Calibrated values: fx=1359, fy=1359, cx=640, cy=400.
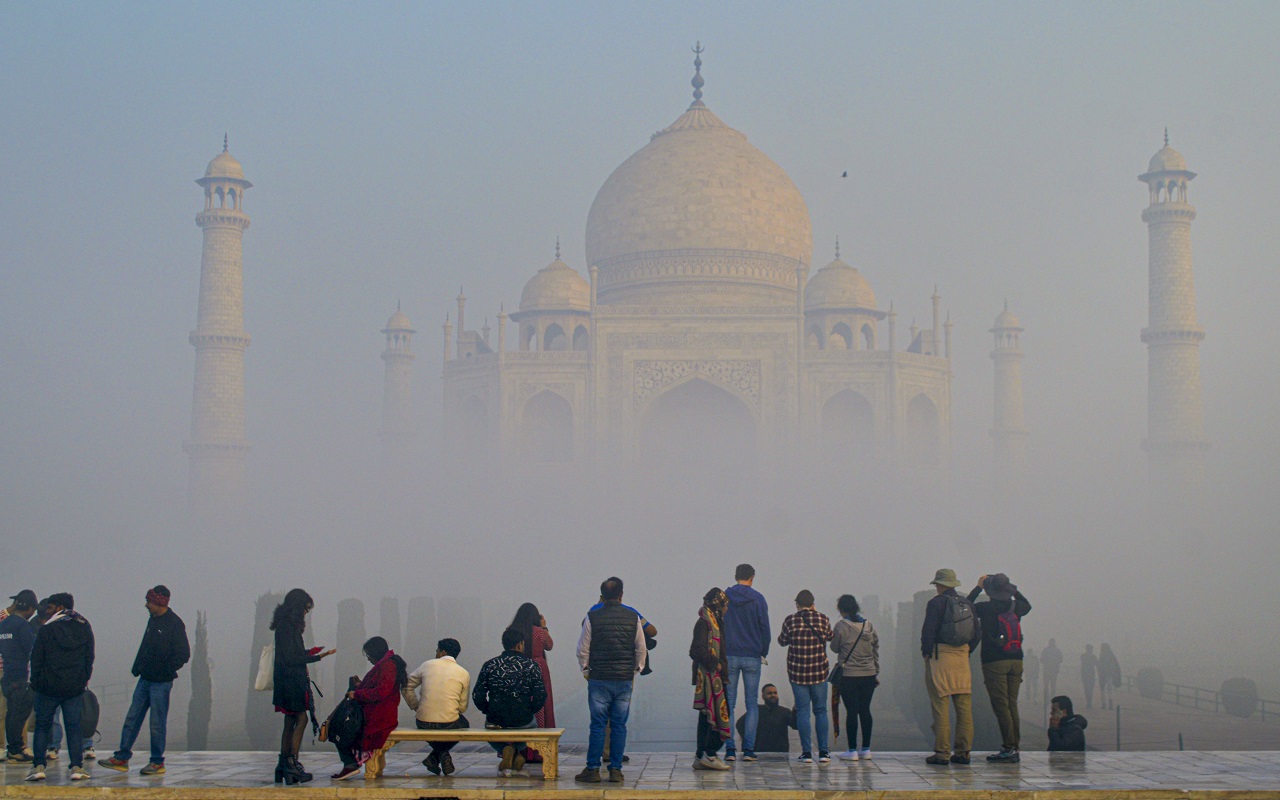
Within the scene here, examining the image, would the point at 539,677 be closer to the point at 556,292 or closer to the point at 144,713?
the point at 144,713

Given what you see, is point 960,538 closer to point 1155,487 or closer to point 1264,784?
point 1155,487

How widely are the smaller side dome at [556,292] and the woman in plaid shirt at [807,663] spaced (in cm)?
2284

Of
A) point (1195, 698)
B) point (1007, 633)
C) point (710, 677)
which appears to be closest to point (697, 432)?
point (1195, 698)

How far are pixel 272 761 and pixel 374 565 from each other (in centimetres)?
1909

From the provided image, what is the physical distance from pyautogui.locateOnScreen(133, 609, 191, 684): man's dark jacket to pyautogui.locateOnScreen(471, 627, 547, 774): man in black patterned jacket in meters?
1.47

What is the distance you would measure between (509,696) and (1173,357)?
22.8m

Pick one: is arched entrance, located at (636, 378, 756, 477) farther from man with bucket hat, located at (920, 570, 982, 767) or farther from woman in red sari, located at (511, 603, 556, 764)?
woman in red sari, located at (511, 603, 556, 764)

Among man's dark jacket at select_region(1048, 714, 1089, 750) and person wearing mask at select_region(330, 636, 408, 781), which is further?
man's dark jacket at select_region(1048, 714, 1089, 750)

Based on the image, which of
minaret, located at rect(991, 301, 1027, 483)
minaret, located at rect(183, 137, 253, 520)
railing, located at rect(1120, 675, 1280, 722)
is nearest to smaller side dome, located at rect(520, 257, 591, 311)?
minaret, located at rect(183, 137, 253, 520)

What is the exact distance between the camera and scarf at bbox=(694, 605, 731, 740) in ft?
21.2

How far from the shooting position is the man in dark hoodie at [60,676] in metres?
6.31

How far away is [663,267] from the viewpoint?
29.3m

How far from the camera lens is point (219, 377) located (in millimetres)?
26094

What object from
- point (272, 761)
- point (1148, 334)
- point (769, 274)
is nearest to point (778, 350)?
point (769, 274)
